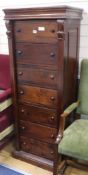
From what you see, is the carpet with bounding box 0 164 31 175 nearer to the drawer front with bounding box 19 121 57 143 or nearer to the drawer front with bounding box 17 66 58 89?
the drawer front with bounding box 19 121 57 143

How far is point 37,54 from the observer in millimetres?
1925

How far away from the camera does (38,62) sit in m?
1.94

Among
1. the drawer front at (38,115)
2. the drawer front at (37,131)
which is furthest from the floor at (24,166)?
the drawer front at (38,115)

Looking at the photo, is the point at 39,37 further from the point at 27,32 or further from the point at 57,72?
the point at 57,72

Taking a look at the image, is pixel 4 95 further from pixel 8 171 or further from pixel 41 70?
pixel 8 171

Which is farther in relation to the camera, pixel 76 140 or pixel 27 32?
A: pixel 27 32

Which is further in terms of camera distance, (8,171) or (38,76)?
(8,171)

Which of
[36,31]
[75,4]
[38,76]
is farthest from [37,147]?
[75,4]

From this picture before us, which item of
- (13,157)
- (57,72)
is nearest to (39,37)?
(57,72)

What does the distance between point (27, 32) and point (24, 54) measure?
0.20 metres

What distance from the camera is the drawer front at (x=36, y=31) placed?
1.79 metres

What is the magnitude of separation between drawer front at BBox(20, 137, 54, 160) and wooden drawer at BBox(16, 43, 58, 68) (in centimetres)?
82

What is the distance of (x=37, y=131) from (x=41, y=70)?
629 mm

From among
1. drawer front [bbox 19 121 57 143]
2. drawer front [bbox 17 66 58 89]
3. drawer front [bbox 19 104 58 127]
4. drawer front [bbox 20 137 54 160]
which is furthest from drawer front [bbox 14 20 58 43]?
drawer front [bbox 20 137 54 160]
